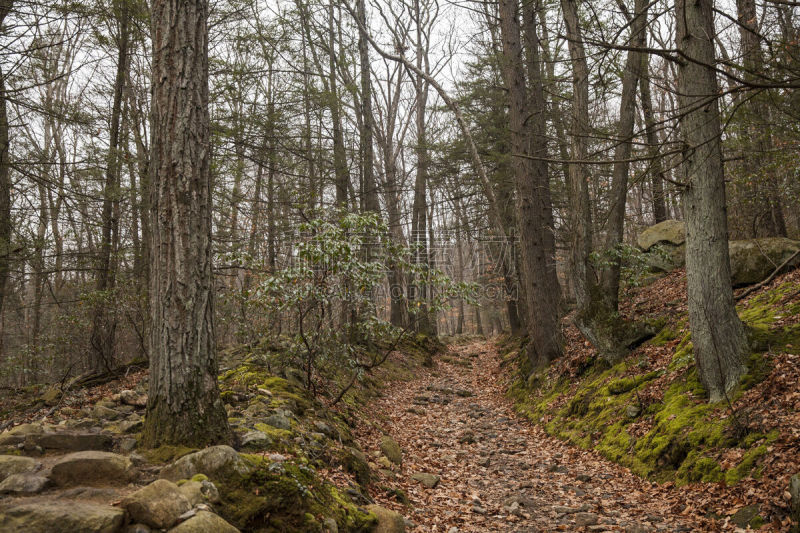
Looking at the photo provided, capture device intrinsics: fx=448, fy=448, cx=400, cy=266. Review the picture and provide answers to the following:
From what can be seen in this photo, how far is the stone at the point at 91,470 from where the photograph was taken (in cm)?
320

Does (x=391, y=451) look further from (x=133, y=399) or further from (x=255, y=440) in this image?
(x=133, y=399)

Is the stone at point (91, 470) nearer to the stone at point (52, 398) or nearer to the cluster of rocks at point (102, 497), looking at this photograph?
the cluster of rocks at point (102, 497)

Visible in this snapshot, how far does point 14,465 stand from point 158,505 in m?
1.44

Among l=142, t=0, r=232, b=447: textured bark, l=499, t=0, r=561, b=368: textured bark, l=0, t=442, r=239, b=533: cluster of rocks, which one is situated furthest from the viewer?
l=499, t=0, r=561, b=368: textured bark

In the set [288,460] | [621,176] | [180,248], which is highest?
[621,176]

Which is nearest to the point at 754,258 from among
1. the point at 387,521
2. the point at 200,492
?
the point at 387,521

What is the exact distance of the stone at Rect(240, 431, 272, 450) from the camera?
4168 millimetres

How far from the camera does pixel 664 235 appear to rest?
12789 millimetres

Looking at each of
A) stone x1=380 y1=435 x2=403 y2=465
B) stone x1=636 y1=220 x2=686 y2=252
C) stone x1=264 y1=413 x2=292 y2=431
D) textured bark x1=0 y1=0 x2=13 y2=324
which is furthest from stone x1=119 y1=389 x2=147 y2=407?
stone x1=636 y1=220 x2=686 y2=252

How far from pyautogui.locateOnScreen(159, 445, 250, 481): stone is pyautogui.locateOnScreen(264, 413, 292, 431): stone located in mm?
1360

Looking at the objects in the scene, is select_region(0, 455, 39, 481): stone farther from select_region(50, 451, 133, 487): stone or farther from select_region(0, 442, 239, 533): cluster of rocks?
select_region(50, 451, 133, 487): stone

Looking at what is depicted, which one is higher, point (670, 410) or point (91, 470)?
point (91, 470)

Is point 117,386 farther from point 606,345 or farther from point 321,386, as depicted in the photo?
point 606,345

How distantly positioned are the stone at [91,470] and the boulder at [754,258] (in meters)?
9.80
